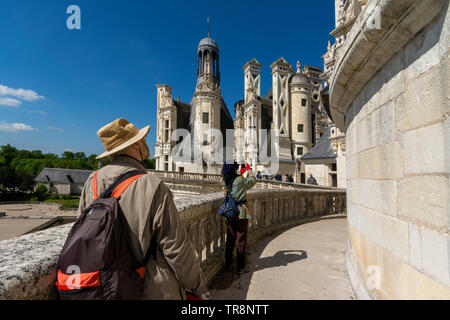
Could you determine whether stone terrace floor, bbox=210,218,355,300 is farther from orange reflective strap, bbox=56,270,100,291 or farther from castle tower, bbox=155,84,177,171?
castle tower, bbox=155,84,177,171

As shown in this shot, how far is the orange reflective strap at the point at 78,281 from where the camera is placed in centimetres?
97

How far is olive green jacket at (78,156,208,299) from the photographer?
3.99 ft

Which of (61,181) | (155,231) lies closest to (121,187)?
(155,231)

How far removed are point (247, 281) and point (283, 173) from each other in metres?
24.0

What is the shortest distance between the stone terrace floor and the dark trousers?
19 centimetres

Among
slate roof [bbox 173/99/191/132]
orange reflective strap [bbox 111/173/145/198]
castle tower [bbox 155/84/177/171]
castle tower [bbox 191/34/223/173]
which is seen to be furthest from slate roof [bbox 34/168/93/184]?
orange reflective strap [bbox 111/173/145/198]

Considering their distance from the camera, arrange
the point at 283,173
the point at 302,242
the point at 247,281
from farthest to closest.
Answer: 1. the point at 283,173
2. the point at 302,242
3. the point at 247,281

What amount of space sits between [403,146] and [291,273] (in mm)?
2358

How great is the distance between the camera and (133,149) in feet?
4.95

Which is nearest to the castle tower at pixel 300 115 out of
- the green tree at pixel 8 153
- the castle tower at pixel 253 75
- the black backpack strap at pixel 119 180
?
the castle tower at pixel 253 75

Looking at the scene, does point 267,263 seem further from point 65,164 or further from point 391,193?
point 65,164

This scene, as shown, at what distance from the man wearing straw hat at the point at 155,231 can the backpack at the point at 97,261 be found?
4.4 inches

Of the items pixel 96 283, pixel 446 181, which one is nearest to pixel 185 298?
pixel 96 283

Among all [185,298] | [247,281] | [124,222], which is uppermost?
[124,222]
